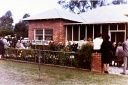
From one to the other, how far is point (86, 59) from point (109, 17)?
49.6ft

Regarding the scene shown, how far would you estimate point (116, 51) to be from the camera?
14.5 m

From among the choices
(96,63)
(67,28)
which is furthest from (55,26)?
(96,63)

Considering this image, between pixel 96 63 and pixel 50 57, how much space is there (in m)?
3.27

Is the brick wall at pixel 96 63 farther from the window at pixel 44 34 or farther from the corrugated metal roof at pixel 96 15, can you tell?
the window at pixel 44 34

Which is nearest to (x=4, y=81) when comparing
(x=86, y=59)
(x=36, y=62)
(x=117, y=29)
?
(x=86, y=59)

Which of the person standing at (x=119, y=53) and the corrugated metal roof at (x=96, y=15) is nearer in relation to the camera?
the person standing at (x=119, y=53)

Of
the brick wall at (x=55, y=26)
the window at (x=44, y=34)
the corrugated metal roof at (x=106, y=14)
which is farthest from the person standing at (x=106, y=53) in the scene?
the corrugated metal roof at (x=106, y=14)

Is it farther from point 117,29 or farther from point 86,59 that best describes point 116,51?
point 117,29

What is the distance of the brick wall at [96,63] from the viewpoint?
1248 cm

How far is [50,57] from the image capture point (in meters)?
15.1

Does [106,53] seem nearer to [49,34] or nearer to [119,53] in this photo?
[119,53]

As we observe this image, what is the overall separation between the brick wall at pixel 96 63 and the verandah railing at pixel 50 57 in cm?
45

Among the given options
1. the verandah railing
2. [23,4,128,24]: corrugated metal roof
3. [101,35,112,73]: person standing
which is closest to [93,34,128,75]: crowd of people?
[101,35,112,73]: person standing

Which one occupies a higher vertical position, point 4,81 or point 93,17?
point 93,17
